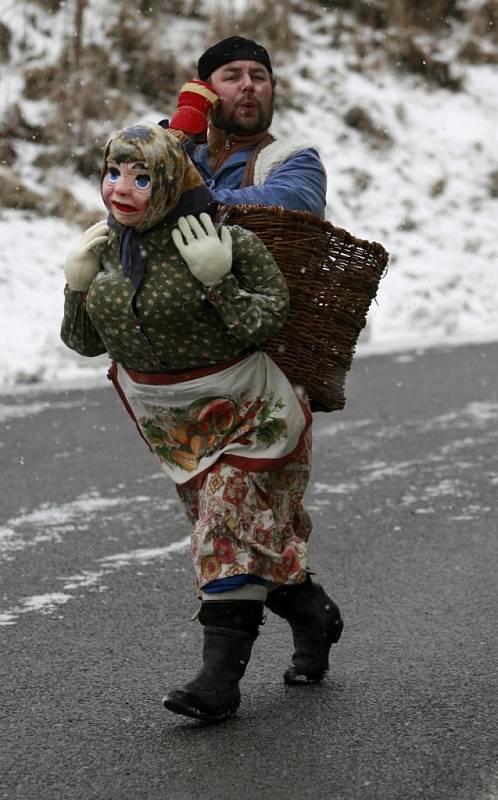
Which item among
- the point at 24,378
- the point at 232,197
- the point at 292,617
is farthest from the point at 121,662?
the point at 24,378

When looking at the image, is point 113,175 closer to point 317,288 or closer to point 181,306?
point 181,306

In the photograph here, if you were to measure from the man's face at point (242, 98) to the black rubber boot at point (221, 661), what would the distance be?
1.19m

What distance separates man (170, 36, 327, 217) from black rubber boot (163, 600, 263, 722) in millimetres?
978

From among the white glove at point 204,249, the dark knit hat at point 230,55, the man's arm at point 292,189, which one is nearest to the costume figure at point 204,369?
the white glove at point 204,249

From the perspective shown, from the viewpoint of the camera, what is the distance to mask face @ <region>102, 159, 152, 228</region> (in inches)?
125

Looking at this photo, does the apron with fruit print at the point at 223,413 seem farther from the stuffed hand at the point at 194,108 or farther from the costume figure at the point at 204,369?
the stuffed hand at the point at 194,108

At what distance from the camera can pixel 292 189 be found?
340cm

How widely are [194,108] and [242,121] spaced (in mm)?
135

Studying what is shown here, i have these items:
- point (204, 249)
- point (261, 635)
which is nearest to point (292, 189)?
point (204, 249)

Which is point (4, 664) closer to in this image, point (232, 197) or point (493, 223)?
point (232, 197)

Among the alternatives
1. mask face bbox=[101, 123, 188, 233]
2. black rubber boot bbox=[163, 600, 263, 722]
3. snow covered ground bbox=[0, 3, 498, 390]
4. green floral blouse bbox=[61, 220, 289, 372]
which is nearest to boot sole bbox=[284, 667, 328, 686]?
black rubber boot bbox=[163, 600, 263, 722]

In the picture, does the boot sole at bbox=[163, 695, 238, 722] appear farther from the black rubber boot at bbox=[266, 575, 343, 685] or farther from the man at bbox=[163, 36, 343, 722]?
the black rubber boot at bbox=[266, 575, 343, 685]

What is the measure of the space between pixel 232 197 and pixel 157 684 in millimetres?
1296

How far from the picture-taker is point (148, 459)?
7344 mm
